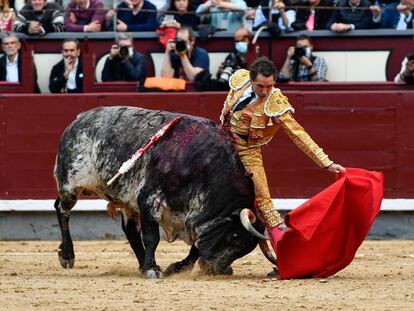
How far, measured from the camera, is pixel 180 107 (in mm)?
11711

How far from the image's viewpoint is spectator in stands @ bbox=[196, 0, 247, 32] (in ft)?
39.5

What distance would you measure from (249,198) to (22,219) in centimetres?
418

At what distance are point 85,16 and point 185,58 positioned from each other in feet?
4.20

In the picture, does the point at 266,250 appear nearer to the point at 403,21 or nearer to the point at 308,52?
the point at 308,52

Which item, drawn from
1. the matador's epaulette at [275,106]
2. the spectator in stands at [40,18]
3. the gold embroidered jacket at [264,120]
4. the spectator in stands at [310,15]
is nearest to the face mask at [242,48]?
the spectator in stands at [310,15]

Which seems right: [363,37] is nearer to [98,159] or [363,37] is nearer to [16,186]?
[16,186]

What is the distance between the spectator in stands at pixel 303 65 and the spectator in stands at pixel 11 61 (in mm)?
2302

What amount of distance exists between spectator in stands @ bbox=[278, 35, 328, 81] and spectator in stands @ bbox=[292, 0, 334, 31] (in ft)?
1.10

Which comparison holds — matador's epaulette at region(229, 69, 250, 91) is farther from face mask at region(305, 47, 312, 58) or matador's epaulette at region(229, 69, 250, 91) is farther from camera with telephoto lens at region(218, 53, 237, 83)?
face mask at region(305, 47, 312, 58)

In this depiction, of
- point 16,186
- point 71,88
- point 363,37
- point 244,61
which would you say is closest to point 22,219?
point 16,186

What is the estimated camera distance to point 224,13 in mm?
12133

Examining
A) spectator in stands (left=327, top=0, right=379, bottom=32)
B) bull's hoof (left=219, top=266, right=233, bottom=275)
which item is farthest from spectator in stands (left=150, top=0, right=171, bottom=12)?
bull's hoof (left=219, top=266, right=233, bottom=275)

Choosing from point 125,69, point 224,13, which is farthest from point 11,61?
point 224,13

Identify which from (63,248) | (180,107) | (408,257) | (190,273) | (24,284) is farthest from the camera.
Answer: (180,107)
